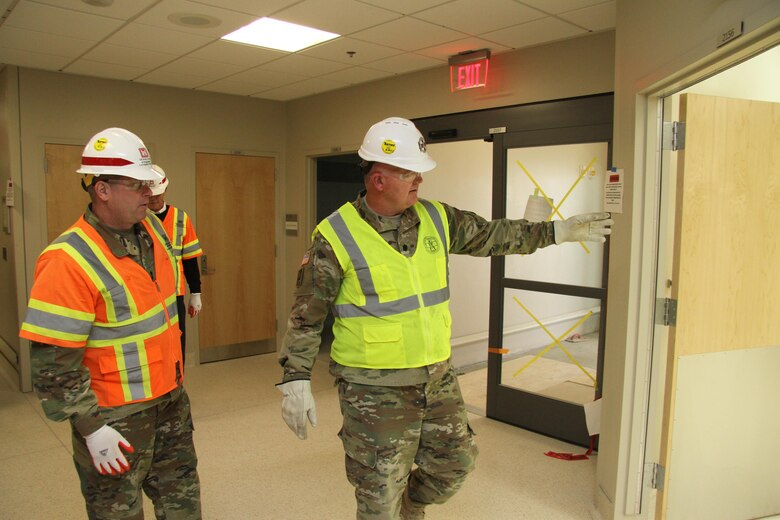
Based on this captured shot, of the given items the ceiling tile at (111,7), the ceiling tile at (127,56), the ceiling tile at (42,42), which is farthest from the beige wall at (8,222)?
the ceiling tile at (111,7)

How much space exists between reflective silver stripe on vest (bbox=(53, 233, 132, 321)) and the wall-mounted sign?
2733 mm

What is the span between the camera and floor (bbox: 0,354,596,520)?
9.02ft

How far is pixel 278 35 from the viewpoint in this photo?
137 inches

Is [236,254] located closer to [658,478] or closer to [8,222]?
[8,222]

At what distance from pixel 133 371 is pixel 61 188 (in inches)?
136

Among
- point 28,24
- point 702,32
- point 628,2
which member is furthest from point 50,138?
point 702,32

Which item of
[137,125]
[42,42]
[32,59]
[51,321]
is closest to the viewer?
[51,321]

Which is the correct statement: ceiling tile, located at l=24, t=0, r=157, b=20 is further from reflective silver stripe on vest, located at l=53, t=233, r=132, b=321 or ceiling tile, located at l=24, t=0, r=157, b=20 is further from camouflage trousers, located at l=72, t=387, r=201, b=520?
camouflage trousers, located at l=72, t=387, r=201, b=520

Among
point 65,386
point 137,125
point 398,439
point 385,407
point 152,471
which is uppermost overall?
point 137,125

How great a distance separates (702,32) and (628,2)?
75cm

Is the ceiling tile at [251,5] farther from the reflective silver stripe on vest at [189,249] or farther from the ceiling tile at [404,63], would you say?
the reflective silver stripe on vest at [189,249]

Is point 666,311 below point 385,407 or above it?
above

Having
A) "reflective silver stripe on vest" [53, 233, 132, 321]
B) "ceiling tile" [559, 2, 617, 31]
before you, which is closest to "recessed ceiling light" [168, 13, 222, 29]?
"reflective silver stripe on vest" [53, 233, 132, 321]

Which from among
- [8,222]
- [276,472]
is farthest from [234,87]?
[276,472]
